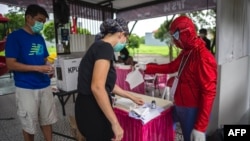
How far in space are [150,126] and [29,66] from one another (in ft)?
3.48

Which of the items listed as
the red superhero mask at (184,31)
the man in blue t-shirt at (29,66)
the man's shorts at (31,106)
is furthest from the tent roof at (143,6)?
the red superhero mask at (184,31)

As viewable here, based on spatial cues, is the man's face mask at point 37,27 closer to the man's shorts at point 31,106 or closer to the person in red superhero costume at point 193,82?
the man's shorts at point 31,106

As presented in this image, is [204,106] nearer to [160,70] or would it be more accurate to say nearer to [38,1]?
[160,70]

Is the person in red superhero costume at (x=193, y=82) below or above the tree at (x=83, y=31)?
below

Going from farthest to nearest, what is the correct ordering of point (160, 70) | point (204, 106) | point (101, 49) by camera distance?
point (160, 70) < point (204, 106) < point (101, 49)

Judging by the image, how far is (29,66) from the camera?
153 cm

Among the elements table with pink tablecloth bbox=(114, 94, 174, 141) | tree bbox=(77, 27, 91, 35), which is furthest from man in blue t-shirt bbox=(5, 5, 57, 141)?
tree bbox=(77, 27, 91, 35)

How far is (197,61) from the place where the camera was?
118 centimetres

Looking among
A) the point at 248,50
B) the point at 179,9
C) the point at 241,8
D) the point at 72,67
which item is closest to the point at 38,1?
the point at 72,67

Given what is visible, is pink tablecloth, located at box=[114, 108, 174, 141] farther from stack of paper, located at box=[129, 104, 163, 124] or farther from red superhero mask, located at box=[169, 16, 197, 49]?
red superhero mask, located at box=[169, 16, 197, 49]

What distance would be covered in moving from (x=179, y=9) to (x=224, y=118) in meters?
3.48

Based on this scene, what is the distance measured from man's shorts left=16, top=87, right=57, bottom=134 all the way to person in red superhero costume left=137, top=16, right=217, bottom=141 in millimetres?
1137

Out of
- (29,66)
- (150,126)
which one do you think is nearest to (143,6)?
(29,66)

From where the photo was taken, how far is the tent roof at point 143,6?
4.36m
